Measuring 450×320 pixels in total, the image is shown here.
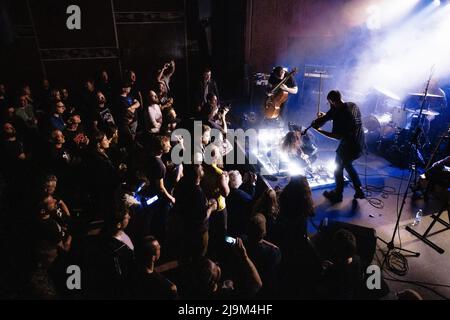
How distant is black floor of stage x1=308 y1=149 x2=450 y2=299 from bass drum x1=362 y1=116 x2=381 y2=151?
964 millimetres

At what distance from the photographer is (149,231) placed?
360 centimetres

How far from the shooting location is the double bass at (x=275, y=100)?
6.13 m

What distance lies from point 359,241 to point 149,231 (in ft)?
8.36

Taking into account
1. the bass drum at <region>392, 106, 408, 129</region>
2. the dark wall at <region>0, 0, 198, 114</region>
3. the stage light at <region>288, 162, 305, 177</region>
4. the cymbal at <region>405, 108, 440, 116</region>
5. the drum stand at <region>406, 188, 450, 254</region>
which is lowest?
the drum stand at <region>406, 188, 450, 254</region>

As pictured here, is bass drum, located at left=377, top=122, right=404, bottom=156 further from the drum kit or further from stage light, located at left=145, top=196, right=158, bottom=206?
stage light, located at left=145, top=196, right=158, bottom=206

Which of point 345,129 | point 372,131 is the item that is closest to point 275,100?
point 345,129

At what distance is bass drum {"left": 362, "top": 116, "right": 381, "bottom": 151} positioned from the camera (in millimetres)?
6863

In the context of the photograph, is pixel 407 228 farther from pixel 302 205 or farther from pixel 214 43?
pixel 214 43

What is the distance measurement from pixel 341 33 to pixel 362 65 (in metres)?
1.13

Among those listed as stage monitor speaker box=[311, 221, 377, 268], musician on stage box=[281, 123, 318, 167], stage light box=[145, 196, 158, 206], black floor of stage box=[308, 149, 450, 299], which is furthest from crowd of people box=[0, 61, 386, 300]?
musician on stage box=[281, 123, 318, 167]

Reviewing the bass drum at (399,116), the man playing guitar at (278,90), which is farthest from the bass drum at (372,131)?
the man playing guitar at (278,90)

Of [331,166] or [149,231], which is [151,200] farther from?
[331,166]

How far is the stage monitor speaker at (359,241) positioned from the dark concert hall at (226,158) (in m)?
0.02

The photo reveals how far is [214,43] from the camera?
984 centimetres
